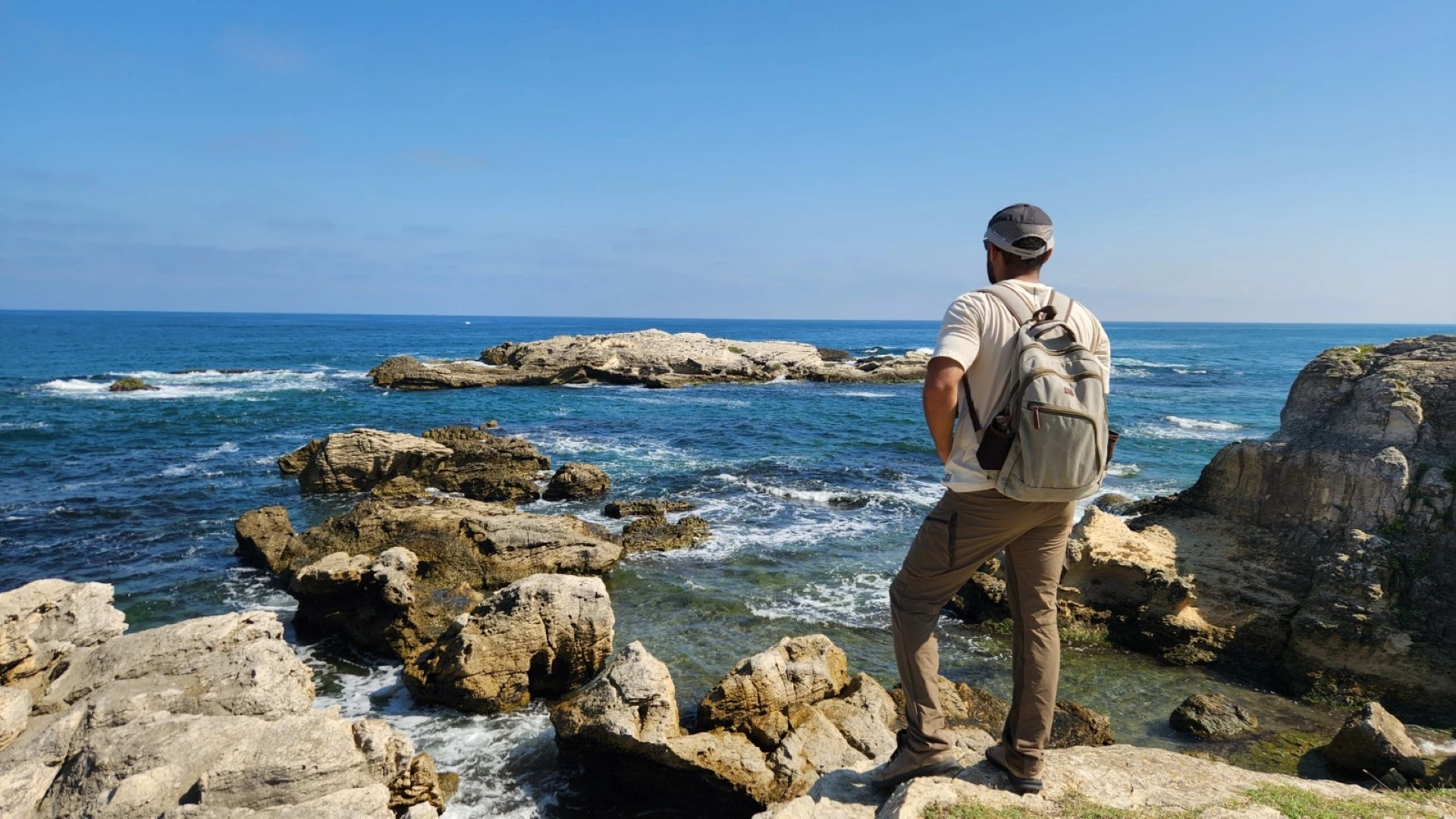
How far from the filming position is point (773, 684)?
292 inches

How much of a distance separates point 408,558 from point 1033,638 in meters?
9.60

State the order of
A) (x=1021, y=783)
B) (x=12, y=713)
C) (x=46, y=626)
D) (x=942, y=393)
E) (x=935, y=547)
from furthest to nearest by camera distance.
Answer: (x=46, y=626) → (x=12, y=713) → (x=1021, y=783) → (x=935, y=547) → (x=942, y=393)

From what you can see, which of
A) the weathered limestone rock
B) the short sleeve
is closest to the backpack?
the short sleeve

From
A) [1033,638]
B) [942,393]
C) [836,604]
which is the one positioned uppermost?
[942,393]

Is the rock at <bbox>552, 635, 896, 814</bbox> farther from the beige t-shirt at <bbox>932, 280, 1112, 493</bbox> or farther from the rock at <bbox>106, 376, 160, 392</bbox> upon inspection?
the rock at <bbox>106, 376, 160, 392</bbox>

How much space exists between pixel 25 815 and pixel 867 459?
834 inches

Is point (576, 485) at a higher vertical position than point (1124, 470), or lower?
higher

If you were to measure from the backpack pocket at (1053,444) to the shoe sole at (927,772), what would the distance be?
1790mm

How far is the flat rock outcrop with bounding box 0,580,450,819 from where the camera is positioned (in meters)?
4.99

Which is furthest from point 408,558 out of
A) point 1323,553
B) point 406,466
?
point 1323,553

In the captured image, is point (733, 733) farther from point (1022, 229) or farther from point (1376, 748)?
point (1376, 748)

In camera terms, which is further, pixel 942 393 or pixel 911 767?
pixel 911 767

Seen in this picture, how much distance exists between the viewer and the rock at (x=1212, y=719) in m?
8.28

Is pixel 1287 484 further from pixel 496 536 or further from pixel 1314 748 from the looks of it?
pixel 496 536
